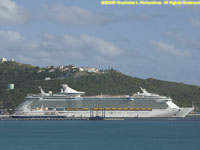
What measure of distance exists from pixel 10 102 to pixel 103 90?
2769cm

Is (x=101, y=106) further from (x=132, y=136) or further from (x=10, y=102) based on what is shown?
(x=132, y=136)

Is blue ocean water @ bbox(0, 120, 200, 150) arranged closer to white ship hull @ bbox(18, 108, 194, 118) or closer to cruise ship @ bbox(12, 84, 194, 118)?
white ship hull @ bbox(18, 108, 194, 118)

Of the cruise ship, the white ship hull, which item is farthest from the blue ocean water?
the cruise ship

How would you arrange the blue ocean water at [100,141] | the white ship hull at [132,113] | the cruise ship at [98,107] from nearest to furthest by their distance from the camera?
the blue ocean water at [100,141] < the white ship hull at [132,113] < the cruise ship at [98,107]

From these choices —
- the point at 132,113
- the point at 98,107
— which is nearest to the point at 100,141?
the point at 132,113

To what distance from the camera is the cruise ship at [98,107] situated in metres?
161

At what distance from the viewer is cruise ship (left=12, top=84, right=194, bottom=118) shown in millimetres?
160875

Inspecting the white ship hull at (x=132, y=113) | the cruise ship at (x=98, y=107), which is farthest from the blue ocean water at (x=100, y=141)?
the cruise ship at (x=98, y=107)

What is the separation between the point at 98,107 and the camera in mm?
163625

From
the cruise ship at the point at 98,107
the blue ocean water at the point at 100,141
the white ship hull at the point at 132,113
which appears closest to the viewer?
the blue ocean water at the point at 100,141

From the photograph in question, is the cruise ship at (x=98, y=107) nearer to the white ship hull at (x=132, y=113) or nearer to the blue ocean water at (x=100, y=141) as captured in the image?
the white ship hull at (x=132, y=113)

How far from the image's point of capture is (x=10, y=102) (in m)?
197

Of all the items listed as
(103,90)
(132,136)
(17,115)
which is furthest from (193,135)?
(103,90)

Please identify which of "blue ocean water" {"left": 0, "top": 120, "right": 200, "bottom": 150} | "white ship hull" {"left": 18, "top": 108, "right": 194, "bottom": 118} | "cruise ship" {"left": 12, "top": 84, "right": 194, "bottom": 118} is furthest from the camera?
"cruise ship" {"left": 12, "top": 84, "right": 194, "bottom": 118}
